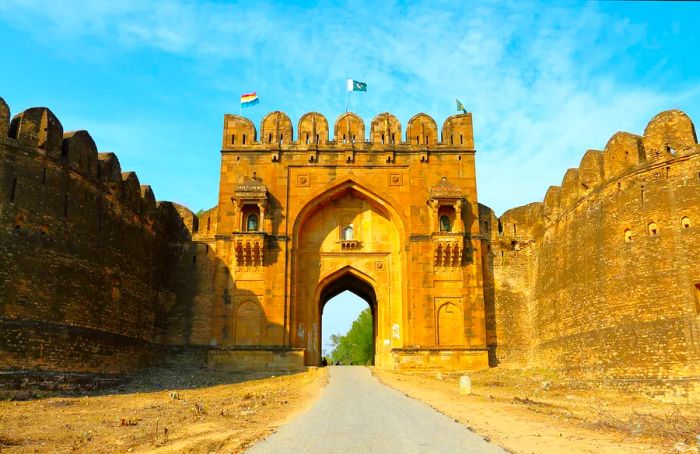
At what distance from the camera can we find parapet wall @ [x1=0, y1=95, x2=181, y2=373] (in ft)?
49.9

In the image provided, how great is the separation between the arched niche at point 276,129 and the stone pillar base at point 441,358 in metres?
8.98

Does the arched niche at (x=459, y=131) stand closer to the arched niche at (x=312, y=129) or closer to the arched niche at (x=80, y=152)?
the arched niche at (x=312, y=129)

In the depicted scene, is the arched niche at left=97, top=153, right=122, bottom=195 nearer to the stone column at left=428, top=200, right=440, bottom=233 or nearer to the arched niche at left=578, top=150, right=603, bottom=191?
the stone column at left=428, top=200, right=440, bottom=233

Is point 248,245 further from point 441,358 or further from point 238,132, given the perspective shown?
point 441,358

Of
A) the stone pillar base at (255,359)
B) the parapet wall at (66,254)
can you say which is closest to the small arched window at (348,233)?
the stone pillar base at (255,359)

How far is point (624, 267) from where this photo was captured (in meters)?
16.7

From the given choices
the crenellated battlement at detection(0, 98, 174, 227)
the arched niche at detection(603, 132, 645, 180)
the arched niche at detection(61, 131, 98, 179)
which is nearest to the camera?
the crenellated battlement at detection(0, 98, 174, 227)

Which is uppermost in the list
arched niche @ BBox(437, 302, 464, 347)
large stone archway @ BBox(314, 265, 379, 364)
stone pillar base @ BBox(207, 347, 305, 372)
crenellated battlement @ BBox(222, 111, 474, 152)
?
crenellated battlement @ BBox(222, 111, 474, 152)

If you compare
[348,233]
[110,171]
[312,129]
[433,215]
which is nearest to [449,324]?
[433,215]

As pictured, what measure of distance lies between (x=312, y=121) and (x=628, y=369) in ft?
46.2

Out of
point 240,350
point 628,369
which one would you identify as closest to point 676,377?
point 628,369

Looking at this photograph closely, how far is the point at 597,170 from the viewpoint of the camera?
62.2 ft

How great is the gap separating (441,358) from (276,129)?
10.3 meters

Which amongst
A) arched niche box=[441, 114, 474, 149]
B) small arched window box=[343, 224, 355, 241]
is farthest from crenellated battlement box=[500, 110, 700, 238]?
small arched window box=[343, 224, 355, 241]
